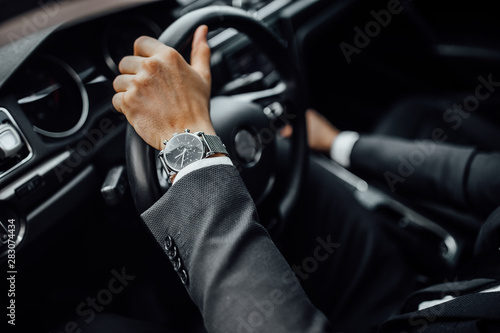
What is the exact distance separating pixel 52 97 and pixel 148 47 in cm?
26

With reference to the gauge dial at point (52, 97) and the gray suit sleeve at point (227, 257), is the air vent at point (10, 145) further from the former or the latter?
the gray suit sleeve at point (227, 257)

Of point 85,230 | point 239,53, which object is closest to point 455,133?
point 239,53

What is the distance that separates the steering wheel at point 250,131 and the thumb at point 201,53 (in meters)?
0.01

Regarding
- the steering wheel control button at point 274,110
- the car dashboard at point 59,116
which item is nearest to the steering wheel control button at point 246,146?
the steering wheel control button at point 274,110

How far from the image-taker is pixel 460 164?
1.07 m

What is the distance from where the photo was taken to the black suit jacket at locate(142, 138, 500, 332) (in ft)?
2.02

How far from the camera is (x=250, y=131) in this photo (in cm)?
93

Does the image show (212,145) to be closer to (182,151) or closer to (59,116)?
(182,151)

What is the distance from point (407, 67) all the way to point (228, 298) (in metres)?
1.48

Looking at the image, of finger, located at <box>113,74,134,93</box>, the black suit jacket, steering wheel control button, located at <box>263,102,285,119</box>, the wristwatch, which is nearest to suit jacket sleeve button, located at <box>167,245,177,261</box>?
the black suit jacket

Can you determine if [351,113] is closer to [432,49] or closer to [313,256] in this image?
[432,49]

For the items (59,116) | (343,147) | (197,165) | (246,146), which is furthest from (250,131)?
(343,147)

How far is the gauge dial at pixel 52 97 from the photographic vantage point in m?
0.79

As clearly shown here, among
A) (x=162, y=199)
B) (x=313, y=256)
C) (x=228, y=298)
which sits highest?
(x=162, y=199)
